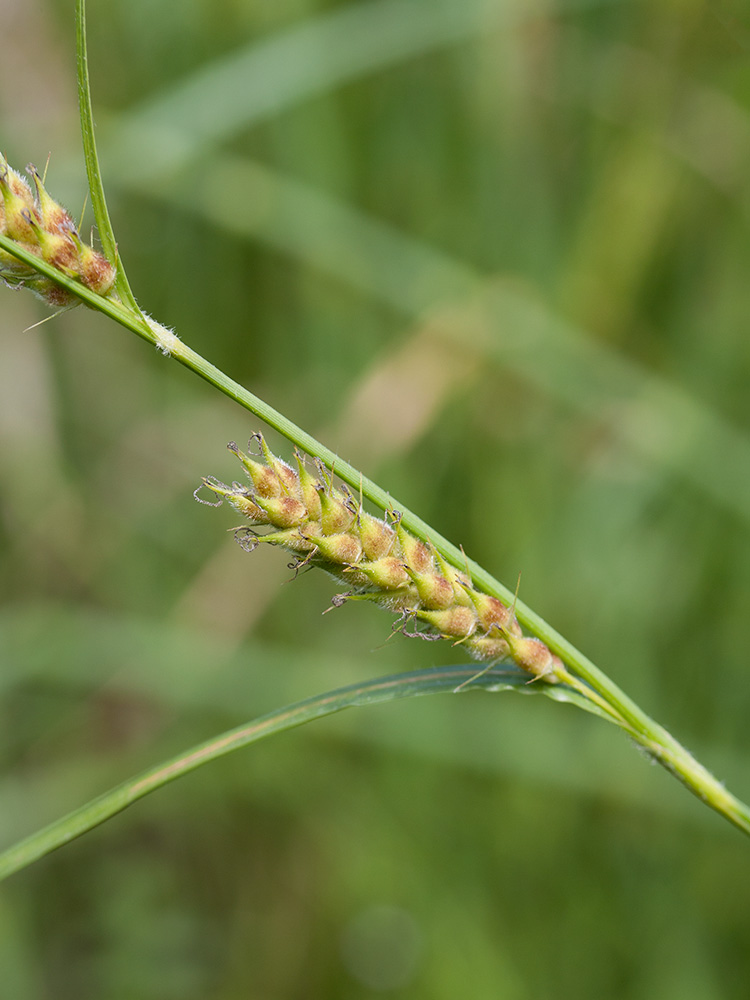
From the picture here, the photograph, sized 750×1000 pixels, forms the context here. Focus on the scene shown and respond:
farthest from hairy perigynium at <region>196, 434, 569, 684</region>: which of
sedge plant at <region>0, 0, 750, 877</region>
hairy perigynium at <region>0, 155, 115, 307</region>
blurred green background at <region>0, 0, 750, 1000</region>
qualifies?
blurred green background at <region>0, 0, 750, 1000</region>

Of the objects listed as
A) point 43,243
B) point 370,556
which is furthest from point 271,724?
point 43,243

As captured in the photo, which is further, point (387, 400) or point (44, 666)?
point (387, 400)

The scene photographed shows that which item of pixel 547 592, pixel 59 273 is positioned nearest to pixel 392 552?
pixel 59 273

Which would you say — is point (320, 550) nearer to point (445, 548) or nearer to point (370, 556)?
point (370, 556)

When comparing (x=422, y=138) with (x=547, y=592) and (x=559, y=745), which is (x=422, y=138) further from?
(x=559, y=745)

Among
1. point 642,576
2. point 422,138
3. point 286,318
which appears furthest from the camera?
A: point 286,318
